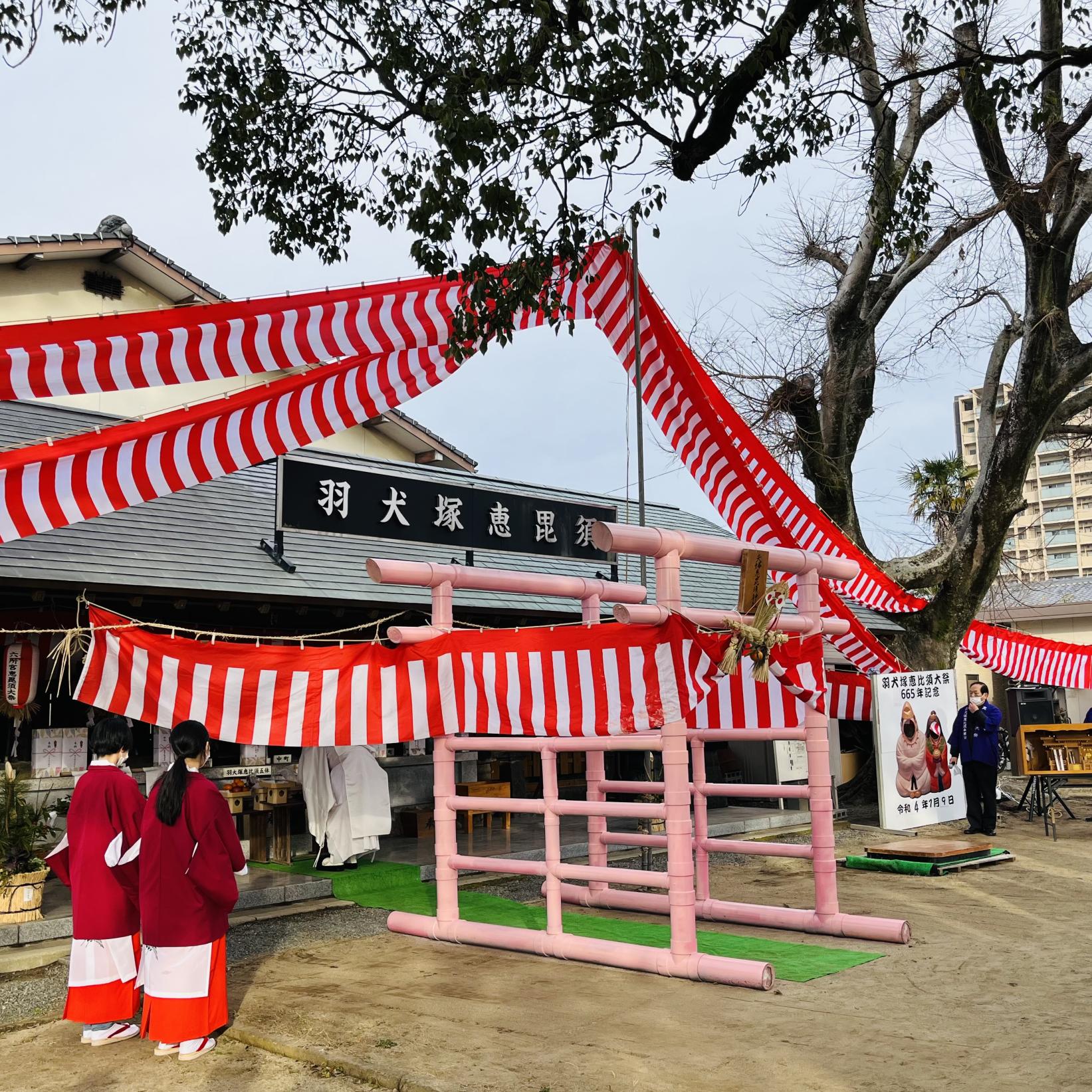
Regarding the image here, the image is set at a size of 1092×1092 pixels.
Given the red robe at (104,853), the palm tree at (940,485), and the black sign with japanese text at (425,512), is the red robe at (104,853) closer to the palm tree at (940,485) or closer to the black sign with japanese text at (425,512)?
the black sign with japanese text at (425,512)

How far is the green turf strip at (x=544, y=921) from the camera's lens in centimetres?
734

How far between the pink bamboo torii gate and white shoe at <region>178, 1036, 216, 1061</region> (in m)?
2.72

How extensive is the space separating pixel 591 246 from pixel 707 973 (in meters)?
5.50

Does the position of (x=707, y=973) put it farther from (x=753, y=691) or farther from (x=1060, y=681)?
(x=1060, y=681)

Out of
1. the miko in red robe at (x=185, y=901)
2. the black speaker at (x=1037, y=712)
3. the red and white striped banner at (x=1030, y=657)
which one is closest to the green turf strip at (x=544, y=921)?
the miko in red robe at (x=185, y=901)

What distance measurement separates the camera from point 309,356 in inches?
284

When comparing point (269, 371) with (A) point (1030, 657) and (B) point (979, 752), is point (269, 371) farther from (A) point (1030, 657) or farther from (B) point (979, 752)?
(A) point (1030, 657)

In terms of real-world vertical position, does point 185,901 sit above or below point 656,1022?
above

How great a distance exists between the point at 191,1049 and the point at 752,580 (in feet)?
15.2

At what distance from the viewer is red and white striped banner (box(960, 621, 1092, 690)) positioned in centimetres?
1584

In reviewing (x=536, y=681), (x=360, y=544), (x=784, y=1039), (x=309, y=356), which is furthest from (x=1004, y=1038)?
(x=360, y=544)

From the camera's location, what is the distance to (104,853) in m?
6.14

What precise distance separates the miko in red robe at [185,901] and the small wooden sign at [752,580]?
12.6 ft

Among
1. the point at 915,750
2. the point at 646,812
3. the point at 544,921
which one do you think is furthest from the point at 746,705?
the point at 915,750
